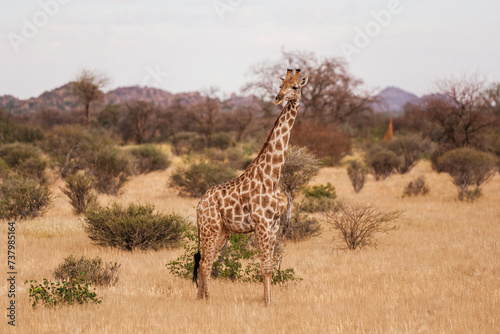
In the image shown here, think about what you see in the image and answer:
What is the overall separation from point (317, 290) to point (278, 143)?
2.46 metres

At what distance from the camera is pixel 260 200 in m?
6.15

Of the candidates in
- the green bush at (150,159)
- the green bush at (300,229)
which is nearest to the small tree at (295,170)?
the green bush at (300,229)

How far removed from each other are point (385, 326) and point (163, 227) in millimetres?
5636

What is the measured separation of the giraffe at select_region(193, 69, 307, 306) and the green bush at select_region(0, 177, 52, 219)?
8283 mm

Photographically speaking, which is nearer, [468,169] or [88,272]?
[88,272]

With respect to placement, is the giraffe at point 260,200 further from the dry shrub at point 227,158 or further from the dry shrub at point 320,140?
the dry shrub at point 320,140

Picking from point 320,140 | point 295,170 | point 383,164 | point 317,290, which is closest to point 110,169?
point 295,170

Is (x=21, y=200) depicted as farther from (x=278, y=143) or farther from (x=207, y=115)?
(x=207, y=115)

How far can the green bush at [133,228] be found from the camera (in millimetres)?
9977

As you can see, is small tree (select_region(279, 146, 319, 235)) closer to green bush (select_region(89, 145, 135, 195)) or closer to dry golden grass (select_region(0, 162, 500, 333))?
dry golden grass (select_region(0, 162, 500, 333))

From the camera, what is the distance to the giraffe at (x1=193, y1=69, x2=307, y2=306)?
6.16 metres

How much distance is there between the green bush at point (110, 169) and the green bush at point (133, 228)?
834 cm

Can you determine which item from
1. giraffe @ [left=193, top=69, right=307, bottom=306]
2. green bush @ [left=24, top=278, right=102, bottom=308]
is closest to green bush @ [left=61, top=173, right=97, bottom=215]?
green bush @ [left=24, top=278, right=102, bottom=308]

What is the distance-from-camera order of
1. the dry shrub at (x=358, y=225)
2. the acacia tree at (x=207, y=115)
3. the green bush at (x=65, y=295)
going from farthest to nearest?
the acacia tree at (x=207, y=115)
the dry shrub at (x=358, y=225)
the green bush at (x=65, y=295)
